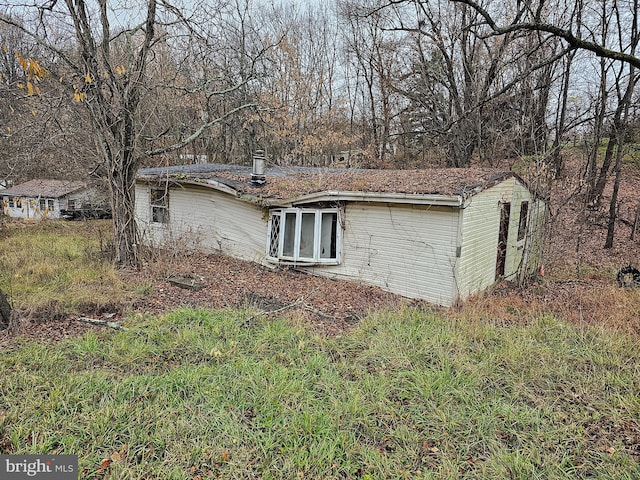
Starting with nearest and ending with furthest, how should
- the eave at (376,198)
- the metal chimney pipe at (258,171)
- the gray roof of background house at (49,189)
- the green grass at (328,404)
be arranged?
the green grass at (328,404) → the eave at (376,198) → the metal chimney pipe at (258,171) → the gray roof of background house at (49,189)

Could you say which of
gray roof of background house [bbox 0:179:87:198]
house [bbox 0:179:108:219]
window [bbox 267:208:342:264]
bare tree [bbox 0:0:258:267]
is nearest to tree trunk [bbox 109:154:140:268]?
bare tree [bbox 0:0:258:267]

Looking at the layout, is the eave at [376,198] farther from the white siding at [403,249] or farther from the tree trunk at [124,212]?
the tree trunk at [124,212]

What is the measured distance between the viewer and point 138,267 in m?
8.98

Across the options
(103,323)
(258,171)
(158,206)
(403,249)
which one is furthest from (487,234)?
(158,206)

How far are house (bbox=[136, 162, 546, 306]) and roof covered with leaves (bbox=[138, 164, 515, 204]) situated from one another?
26mm

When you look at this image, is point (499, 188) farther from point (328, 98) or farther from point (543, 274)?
point (328, 98)

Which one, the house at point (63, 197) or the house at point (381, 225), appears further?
the house at point (63, 197)

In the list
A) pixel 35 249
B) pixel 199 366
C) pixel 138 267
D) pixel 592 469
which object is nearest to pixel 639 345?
pixel 592 469

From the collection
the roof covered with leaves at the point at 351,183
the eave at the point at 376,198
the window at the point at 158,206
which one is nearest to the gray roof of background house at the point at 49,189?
the window at the point at 158,206

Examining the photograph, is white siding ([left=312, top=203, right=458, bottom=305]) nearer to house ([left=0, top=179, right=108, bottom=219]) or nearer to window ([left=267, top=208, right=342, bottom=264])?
window ([left=267, top=208, right=342, bottom=264])

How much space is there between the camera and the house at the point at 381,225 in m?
7.68

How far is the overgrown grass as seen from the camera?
6137 millimetres

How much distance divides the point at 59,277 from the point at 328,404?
6440 millimetres

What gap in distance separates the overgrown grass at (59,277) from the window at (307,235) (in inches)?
145
